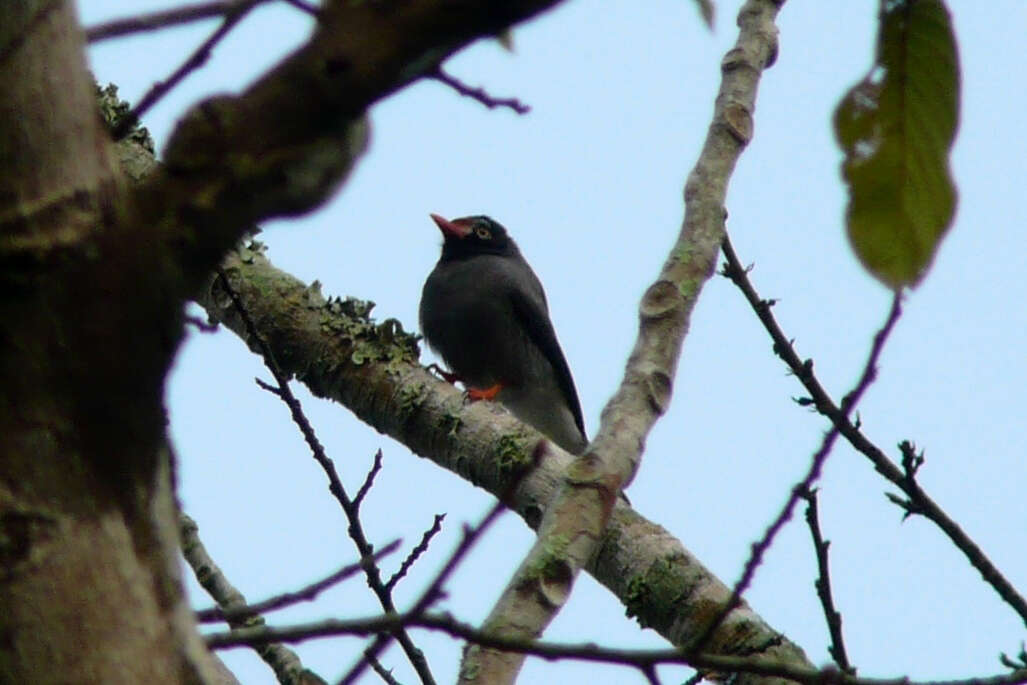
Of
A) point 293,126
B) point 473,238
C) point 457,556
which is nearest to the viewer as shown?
point 293,126

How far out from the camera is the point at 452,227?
9641 millimetres

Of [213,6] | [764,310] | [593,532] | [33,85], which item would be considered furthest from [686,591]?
[33,85]

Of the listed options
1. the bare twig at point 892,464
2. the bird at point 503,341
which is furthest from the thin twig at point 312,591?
the bird at point 503,341

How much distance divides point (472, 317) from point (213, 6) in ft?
24.3

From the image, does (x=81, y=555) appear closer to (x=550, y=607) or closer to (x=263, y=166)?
(x=263, y=166)

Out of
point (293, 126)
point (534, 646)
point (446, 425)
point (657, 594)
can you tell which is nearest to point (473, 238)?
point (446, 425)

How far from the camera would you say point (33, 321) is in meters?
0.99

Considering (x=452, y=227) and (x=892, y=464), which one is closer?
(x=892, y=464)

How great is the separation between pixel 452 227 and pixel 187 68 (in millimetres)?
8236

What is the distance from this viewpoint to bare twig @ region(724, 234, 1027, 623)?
2.94m

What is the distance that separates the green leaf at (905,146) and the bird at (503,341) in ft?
23.6

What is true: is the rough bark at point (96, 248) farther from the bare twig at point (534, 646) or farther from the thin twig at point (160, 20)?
the bare twig at point (534, 646)

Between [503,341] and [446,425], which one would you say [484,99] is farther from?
[503,341]

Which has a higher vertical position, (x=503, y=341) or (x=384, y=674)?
(x=503, y=341)
